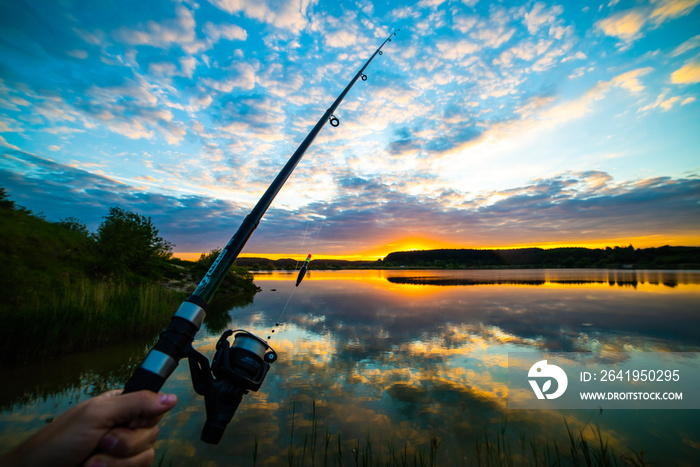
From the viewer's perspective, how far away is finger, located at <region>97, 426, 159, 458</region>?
3.06 feet

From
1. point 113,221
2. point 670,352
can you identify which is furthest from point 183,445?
point 113,221

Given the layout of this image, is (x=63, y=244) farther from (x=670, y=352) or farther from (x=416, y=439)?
(x=670, y=352)

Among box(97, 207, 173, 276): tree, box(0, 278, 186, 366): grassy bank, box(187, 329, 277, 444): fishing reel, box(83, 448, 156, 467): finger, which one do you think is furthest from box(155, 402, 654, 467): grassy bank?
box(97, 207, 173, 276): tree

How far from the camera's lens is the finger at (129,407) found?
3.00 ft

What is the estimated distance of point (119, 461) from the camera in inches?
A: 37.7

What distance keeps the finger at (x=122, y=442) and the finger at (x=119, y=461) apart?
0.04ft

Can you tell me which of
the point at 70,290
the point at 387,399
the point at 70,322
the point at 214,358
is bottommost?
the point at 387,399

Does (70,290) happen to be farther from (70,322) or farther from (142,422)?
(142,422)

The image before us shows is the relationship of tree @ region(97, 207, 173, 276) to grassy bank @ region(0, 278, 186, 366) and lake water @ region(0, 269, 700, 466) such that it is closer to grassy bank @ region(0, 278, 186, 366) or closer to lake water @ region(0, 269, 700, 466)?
grassy bank @ region(0, 278, 186, 366)

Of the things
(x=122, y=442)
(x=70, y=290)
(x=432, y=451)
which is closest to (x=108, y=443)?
(x=122, y=442)

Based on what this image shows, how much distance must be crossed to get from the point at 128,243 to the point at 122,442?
1580 centimetres

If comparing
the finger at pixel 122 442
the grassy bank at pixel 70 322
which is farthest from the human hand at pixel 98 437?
the grassy bank at pixel 70 322

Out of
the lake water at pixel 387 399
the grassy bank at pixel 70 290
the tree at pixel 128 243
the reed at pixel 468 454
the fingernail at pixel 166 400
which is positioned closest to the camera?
the fingernail at pixel 166 400

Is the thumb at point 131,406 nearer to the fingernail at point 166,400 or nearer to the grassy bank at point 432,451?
the fingernail at point 166,400
